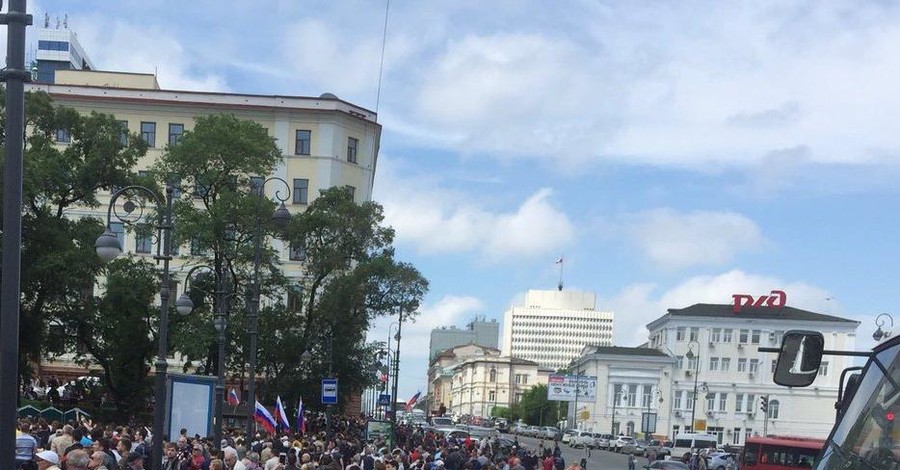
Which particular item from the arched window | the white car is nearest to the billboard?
the white car

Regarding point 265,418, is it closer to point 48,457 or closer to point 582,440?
point 48,457

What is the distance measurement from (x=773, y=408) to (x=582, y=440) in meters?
26.7

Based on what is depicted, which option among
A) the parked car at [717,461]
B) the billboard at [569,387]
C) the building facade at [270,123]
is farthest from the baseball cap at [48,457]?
the billboard at [569,387]

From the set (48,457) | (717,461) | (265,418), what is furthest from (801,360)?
(717,461)

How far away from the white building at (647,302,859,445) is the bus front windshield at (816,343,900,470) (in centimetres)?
9871

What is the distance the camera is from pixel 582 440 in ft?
283

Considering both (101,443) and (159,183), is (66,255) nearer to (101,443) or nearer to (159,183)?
(159,183)

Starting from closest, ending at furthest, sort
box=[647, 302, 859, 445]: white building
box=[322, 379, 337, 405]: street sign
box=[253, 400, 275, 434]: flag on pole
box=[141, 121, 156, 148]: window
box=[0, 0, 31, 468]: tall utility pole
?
box=[0, 0, 31, 468]: tall utility pole, box=[253, 400, 275, 434]: flag on pole, box=[322, 379, 337, 405]: street sign, box=[141, 121, 156, 148]: window, box=[647, 302, 859, 445]: white building

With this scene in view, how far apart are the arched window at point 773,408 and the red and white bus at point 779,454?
197 ft

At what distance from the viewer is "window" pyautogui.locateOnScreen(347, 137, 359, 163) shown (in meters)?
69.3

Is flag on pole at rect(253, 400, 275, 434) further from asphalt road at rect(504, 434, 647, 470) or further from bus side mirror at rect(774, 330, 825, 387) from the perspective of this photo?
asphalt road at rect(504, 434, 647, 470)

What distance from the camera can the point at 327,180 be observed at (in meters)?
67.8

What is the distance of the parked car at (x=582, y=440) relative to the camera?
3359 inches

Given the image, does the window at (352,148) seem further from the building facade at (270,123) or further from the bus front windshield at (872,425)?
the bus front windshield at (872,425)
